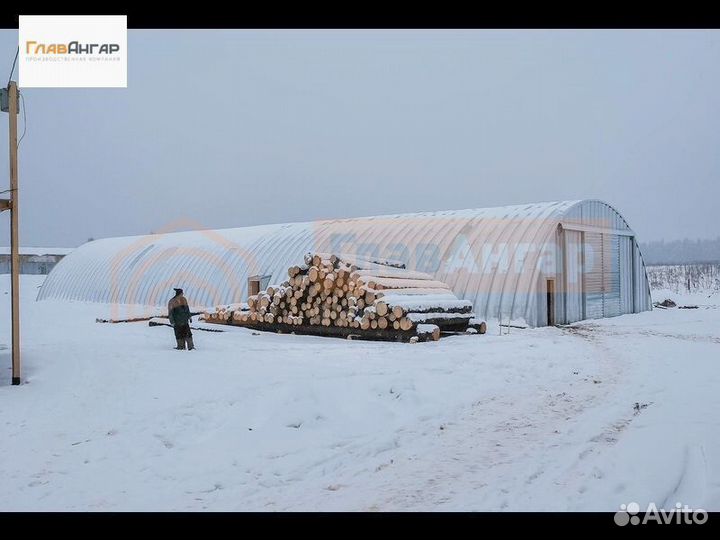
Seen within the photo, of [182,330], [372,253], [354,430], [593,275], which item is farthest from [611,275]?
[354,430]

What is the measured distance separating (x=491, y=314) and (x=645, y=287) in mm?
10291

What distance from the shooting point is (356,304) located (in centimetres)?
1457

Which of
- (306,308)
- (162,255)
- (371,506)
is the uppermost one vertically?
(162,255)

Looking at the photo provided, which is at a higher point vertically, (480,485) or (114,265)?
(114,265)

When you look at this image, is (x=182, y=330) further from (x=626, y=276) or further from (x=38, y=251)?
(x=38, y=251)

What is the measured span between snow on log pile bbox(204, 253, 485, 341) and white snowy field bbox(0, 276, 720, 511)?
242 centimetres

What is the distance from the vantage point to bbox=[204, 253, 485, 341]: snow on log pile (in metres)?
13.9

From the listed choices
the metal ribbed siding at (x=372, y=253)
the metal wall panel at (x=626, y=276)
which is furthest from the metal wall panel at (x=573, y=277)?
the metal wall panel at (x=626, y=276)

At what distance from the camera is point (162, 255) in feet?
95.8

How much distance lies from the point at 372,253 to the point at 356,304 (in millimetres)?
8441

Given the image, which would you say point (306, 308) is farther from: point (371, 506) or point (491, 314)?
point (371, 506)

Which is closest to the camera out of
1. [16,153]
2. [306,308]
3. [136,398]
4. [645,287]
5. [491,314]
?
[136,398]

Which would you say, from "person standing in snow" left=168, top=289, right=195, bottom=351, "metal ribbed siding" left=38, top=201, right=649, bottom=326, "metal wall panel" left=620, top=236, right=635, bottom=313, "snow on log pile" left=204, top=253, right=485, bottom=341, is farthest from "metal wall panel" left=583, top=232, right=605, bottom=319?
"person standing in snow" left=168, top=289, right=195, bottom=351

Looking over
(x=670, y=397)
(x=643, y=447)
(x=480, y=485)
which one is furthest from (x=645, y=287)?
(x=480, y=485)
